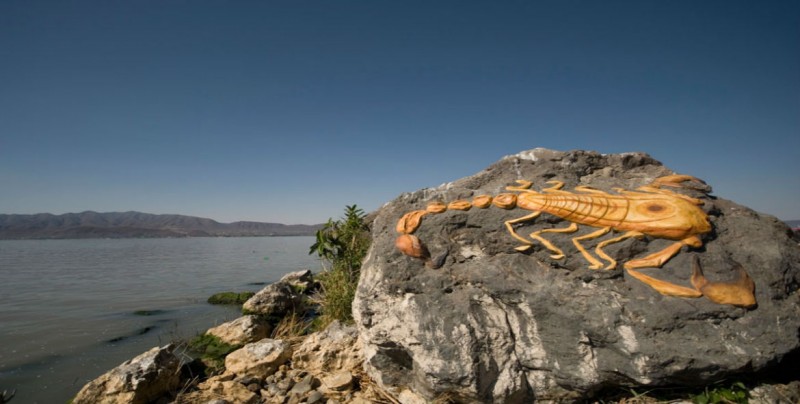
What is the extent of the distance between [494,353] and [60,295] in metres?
15.7

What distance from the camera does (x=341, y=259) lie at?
902 cm

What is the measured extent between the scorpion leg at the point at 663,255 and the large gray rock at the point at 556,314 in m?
0.08

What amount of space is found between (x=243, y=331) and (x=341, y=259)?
2.76 m

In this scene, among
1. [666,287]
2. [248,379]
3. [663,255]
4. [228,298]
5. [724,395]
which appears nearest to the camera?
[724,395]

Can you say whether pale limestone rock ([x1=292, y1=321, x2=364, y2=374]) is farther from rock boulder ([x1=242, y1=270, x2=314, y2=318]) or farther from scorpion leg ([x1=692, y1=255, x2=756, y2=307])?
scorpion leg ([x1=692, y1=255, x2=756, y2=307])

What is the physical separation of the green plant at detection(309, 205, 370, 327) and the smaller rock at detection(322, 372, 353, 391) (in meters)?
2.33

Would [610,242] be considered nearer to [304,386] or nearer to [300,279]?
[304,386]

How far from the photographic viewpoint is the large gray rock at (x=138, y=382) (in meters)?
4.91

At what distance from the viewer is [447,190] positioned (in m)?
5.58

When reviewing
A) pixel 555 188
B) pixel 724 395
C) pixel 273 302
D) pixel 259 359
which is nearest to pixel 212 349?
pixel 259 359

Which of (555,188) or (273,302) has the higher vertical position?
(555,188)

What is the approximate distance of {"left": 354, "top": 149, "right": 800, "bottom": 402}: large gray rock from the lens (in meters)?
3.63

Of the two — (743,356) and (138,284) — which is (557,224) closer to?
(743,356)

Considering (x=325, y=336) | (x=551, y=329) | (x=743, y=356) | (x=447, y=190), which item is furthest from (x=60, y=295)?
Answer: (x=743, y=356)
